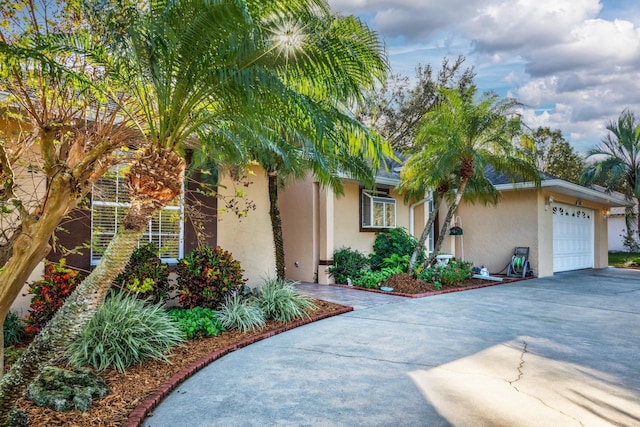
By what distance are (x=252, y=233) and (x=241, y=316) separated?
12.1ft

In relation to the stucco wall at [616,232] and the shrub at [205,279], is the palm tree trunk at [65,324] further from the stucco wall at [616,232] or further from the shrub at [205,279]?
Result: the stucco wall at [616,232]

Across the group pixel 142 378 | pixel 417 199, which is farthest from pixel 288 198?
pixel 142 378

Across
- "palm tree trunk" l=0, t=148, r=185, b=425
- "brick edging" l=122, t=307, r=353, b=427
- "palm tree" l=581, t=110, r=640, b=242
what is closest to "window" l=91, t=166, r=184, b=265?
"brick edging" l=122, t=307, r=353, b=427


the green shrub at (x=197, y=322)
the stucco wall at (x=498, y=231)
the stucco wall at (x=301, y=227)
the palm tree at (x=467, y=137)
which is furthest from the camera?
the stucco wall at (x=498, y=231)

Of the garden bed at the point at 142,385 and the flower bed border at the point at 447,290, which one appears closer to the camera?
the garden bed at the point at 142,385

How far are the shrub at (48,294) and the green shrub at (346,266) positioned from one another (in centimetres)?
719

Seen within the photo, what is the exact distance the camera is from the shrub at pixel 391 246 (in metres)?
13.0

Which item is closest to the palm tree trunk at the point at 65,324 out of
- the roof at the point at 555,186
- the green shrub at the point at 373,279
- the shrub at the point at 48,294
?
the shrub at the point at 48,294

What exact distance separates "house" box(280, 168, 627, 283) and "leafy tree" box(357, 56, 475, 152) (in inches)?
436

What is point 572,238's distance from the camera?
17000 millimetres

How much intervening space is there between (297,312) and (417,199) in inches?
322

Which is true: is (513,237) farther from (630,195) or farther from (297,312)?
(297,312)

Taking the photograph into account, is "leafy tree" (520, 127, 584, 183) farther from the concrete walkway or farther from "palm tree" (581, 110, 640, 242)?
the concrete walkway

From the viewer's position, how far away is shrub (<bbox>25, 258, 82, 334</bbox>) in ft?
18.9
